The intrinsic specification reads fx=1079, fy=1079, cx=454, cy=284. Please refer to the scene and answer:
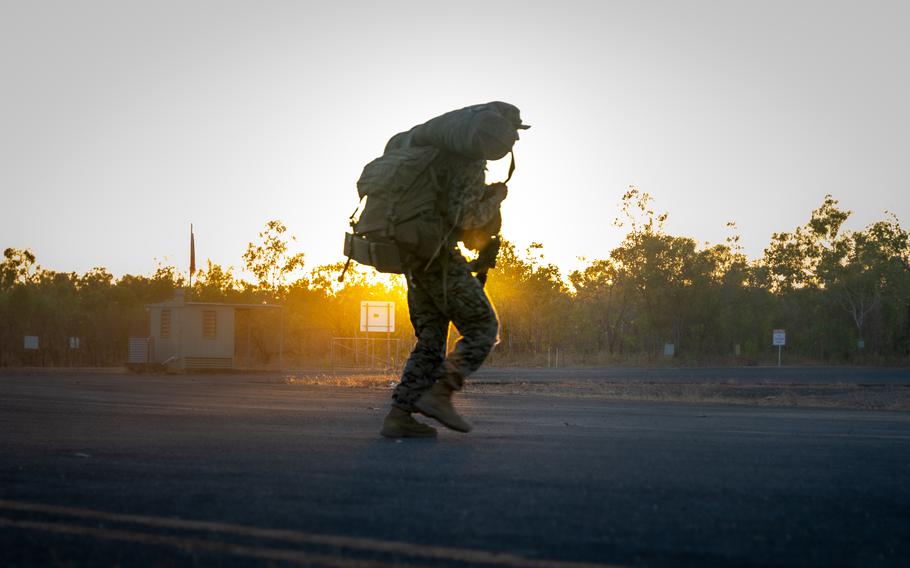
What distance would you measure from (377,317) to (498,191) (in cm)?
3903

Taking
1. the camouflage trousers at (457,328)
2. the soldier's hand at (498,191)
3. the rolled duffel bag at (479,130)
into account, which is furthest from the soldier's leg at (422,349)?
the rolled duffel bag at (479,130)

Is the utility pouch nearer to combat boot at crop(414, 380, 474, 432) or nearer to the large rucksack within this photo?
the large rucksack

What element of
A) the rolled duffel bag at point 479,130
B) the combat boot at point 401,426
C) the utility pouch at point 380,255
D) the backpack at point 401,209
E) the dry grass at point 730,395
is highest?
the rolled duffel bag at point 479,130

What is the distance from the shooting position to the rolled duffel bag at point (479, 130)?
4.87 meters

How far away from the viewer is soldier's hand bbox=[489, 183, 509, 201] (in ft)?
17.0

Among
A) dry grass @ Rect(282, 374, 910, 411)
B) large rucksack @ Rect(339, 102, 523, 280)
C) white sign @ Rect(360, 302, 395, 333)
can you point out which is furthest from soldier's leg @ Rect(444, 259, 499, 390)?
white sign @ Rect(360, 302, 395, 333)

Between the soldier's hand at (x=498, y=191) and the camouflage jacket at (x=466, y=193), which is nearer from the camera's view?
the camouflage jacket at (x=466, y=193)

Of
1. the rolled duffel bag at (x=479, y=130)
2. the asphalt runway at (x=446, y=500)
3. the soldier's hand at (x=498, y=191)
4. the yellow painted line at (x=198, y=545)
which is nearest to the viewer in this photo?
the yellow painted line at (x=198, y=545)

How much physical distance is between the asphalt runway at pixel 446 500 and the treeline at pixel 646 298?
5508 centimetres

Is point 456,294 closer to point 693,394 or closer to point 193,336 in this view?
point 693,394

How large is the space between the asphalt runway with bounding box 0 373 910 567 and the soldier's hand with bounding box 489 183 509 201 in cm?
115

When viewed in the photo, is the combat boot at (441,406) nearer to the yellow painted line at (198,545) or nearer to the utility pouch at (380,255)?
the utility pouch at (380,255)

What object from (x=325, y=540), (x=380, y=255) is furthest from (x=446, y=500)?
(x=380, y=255)

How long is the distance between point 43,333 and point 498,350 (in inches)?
1164
